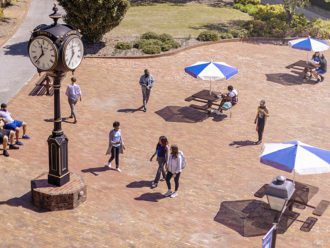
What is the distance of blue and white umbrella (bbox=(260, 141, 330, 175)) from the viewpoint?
1331 centimetres

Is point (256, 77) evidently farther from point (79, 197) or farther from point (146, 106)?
point (79, 197)

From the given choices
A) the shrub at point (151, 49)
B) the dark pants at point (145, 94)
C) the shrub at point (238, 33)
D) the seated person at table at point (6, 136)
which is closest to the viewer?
the seated person at table at point (6, 136)

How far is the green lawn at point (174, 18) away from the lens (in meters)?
34.0

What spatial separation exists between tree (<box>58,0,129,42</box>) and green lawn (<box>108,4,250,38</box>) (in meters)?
3.31

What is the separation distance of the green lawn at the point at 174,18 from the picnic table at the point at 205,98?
36.4 ft

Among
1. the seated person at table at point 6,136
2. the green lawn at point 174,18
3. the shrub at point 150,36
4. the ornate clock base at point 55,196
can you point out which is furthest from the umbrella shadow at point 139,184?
the green lawn at point 174,18

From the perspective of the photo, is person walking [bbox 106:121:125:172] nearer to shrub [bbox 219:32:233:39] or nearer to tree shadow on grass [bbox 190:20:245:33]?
shrub [bbox 219:32:233:39]

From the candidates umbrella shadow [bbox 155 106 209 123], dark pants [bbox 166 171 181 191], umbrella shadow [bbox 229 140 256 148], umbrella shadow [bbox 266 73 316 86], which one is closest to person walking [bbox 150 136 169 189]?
dark pants [bbox 166 171 181 191]

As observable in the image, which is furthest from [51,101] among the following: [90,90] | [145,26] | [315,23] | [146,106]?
[315,23]

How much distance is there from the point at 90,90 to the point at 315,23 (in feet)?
70.3

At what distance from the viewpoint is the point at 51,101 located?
21609 mm

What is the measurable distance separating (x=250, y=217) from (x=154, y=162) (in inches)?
168

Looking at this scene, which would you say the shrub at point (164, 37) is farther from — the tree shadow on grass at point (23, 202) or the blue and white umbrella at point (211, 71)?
the tree shadow on grass at point (23, 202)

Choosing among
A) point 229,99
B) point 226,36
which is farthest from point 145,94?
point 226,36
